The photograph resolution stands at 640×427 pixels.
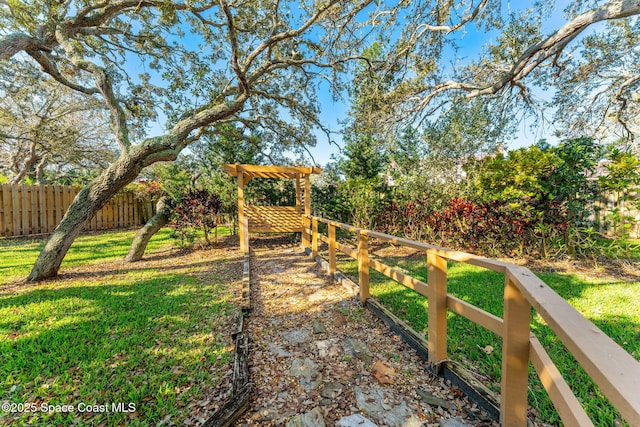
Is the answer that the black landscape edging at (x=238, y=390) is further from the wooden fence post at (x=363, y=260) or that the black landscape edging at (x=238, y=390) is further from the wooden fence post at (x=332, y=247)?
the wooden fence post at (x=332, y=247)

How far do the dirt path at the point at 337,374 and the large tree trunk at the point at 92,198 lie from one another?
144 inches

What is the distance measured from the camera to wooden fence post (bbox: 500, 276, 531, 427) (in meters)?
1.40

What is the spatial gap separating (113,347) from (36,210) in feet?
35.1

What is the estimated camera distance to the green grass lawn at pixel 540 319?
1.89 metres

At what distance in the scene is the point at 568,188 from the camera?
16.2 feet

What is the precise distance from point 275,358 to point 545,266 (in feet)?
17.3

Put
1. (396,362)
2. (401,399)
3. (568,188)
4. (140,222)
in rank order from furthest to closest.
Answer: (140,222), (568,188), (396,362), (401,399)

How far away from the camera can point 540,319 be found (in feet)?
10.1

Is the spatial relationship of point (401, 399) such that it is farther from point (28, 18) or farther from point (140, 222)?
point (140, 222)

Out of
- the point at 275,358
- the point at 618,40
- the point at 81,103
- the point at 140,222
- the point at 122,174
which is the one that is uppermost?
the point at 81,103

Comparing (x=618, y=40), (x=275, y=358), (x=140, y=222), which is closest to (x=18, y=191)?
(x=140, y=222)

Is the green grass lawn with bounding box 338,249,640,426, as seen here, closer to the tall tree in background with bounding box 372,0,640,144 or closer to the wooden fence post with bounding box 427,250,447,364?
the wooden fence post with bounding box 427,250,447,364

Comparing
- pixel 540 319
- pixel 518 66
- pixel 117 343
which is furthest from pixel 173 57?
pixel 540 319

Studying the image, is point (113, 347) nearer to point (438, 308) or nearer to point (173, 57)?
point (438, 308)
